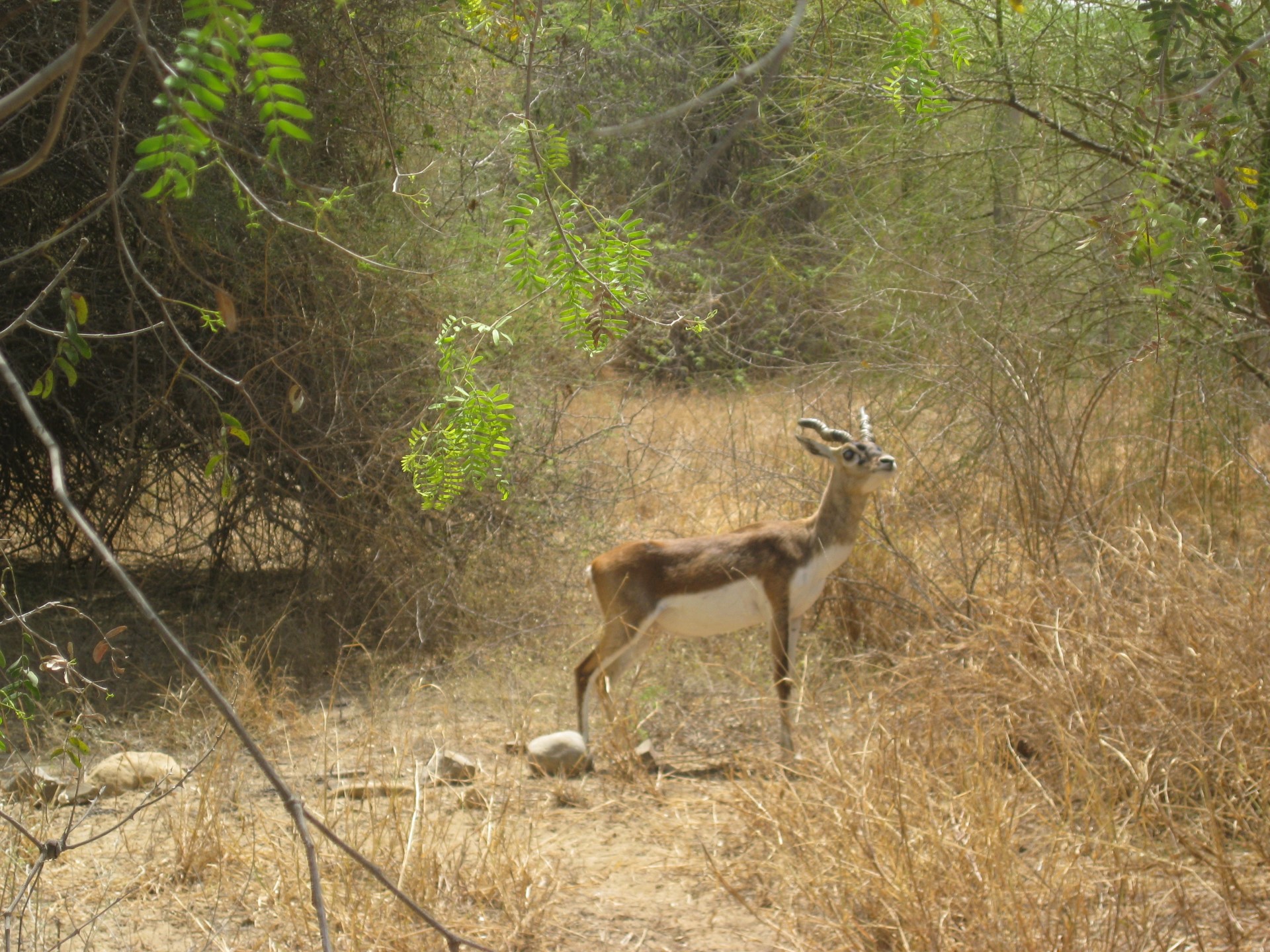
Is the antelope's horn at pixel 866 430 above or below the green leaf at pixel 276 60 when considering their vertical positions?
below

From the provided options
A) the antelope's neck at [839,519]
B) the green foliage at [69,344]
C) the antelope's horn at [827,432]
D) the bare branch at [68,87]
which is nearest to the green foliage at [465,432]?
the green foliage at [69,344]

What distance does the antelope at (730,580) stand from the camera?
4.88 meters

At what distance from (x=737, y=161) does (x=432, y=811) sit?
11895 mm

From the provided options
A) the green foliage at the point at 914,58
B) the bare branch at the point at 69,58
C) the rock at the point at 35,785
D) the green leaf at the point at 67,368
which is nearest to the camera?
the bare branch at the point at 69,58

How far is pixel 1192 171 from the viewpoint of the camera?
4773mm

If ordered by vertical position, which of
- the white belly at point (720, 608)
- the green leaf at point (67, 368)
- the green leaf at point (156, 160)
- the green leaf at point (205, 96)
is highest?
the green leaf at point (205, 96)

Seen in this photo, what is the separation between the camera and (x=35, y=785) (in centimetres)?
397

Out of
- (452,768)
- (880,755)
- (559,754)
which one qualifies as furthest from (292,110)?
(559,754)

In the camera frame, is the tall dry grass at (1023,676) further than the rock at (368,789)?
No

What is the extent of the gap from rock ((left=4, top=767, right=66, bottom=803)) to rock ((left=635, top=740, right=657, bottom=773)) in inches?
79.8

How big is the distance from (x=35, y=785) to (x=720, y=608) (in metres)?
2.50

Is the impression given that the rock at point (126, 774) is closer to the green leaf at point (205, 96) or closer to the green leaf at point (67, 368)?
the green leaf at point (67, 368)

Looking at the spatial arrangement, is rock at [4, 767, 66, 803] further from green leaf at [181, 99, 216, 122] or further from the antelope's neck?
green leaf at [181, 99, 216, 122]

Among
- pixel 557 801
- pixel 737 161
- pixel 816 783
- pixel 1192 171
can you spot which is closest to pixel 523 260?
pixel 816 783
